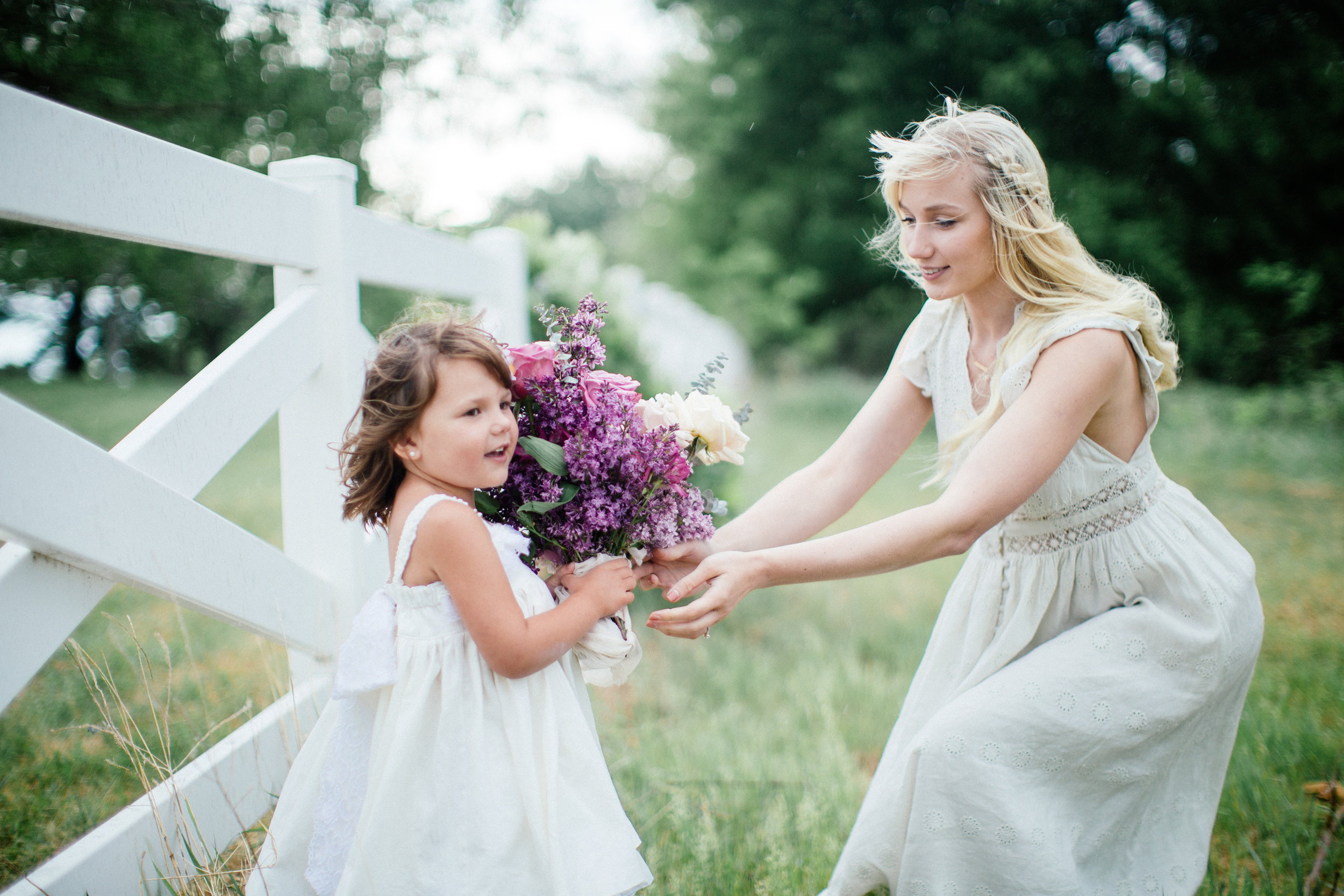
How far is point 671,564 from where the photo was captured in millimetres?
2156

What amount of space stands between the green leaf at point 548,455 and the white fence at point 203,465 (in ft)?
Result: 1.44

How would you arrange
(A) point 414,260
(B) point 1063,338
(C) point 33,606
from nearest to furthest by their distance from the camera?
(C) point 33,606, (B) point 1063,338, (A) point 414,260

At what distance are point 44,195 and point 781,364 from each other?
17.1m

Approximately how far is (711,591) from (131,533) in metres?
1.16

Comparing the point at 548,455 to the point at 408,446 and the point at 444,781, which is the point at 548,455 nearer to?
the point at 408,446

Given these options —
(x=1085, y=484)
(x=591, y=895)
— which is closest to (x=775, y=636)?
(x=1085, y=484)

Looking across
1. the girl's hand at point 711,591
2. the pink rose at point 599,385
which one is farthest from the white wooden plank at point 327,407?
the girl's hand at point 711,591

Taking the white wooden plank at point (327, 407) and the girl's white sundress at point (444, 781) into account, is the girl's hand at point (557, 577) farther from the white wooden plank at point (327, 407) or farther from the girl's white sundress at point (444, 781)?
the white wooden plank at point (327, 407)

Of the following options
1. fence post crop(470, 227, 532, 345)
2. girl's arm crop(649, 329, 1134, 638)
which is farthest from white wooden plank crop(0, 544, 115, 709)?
fence post crop(470, 227, 532, 345)

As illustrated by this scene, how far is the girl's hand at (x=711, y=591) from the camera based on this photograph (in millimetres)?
1895

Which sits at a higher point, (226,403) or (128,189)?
(128,189)

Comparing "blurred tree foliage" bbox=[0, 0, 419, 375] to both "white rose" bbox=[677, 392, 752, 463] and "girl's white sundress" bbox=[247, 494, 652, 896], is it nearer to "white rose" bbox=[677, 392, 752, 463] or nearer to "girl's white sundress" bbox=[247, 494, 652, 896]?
"girl's white sundress" bbox=[247, 494, 652, 896]

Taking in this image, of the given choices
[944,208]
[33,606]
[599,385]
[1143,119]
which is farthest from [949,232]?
[1143,119]

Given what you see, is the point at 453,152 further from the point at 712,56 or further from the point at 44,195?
the point at 712,56
